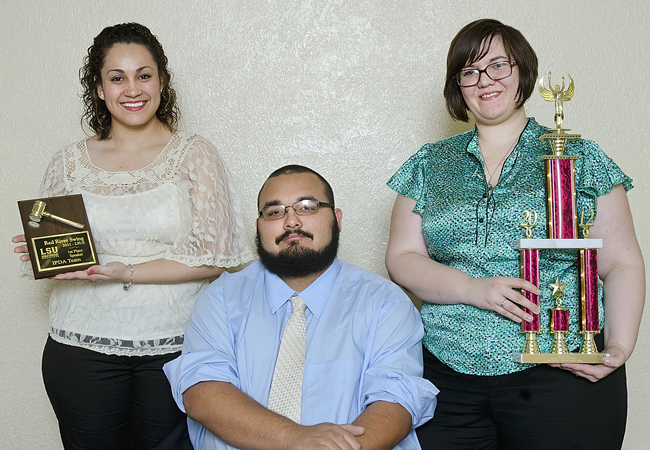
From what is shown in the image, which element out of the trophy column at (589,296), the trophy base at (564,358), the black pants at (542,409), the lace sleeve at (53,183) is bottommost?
the black pants at (542,409)

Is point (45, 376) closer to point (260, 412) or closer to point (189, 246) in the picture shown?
point (189, 246)

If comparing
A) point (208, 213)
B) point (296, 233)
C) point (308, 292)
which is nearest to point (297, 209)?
point (296, 233)

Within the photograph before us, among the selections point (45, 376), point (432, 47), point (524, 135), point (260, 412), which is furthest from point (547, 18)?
point (45, 376)

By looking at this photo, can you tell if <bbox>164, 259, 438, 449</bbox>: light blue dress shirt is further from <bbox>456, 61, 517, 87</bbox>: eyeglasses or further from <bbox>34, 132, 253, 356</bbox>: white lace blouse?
<bbox>456, 61, 517, 87</bbox>: eyeglasses

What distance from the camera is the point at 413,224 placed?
202 cm

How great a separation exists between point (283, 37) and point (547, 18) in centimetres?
126

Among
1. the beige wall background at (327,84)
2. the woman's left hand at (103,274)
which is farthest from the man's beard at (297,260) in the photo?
the beige wall background at (327,84)

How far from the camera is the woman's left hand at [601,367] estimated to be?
1662 millimetres

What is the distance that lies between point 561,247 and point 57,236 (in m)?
1.60

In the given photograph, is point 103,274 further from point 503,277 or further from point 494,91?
point 494,91

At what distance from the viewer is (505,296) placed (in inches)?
66.7

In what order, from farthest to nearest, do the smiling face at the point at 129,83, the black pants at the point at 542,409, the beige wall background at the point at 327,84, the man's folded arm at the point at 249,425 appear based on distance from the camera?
the beige wall background at the point at 327,84
the smiling face at the point at 129,83
the black pants at the point at 542,409
the man's folded arm at the point at 249,425

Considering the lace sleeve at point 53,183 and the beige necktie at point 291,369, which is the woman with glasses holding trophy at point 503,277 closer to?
the beige necktie at point 291,369

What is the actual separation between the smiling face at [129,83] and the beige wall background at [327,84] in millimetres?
653
